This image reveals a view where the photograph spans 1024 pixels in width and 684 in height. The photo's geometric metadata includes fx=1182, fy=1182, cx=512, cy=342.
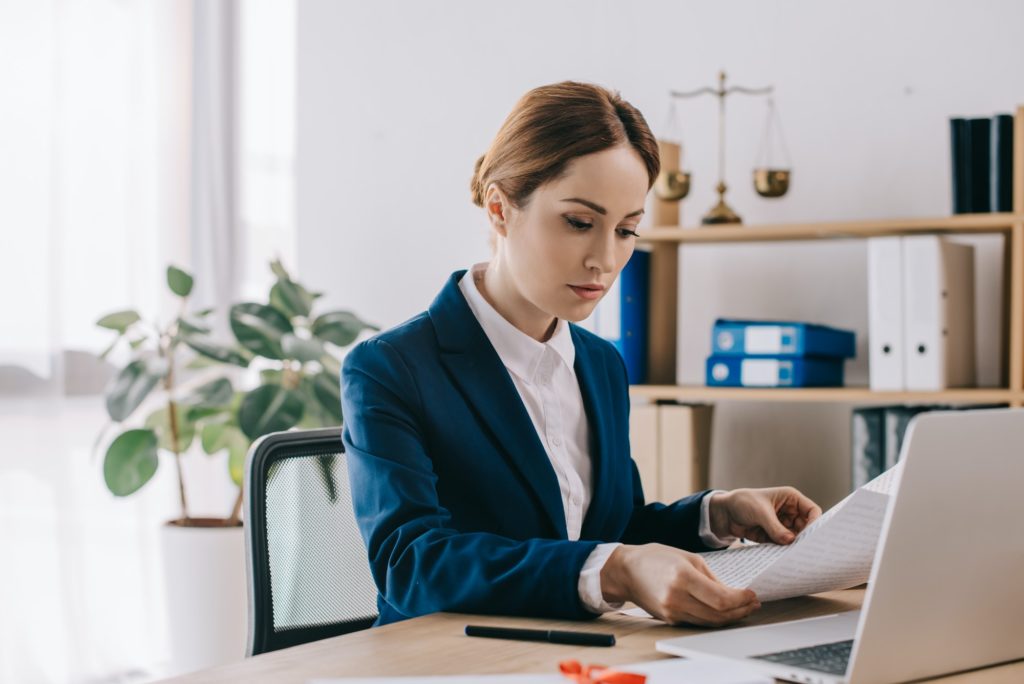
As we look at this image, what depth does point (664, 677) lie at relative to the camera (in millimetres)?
859

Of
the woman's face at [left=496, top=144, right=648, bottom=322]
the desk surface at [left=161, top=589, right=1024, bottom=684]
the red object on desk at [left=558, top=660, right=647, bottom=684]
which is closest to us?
the red object on desk at [left=558, top=660, right=647, bottom=684]

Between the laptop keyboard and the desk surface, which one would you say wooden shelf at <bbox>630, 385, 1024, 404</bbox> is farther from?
the laptop keyboard

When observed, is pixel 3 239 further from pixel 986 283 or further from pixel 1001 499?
pixel 1001 499

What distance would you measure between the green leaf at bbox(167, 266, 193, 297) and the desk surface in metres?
2.01

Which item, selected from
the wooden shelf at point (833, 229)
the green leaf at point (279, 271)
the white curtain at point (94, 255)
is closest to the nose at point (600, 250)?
the wooden shelf at point (833, 229)

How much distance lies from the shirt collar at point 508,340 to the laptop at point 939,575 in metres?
0.52

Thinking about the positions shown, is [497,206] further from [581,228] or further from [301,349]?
[301,349]

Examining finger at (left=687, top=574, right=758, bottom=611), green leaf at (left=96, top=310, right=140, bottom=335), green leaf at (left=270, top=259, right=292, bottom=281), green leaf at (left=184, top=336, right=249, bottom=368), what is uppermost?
green leaf at (left=270, top=259, right=292, bottom=281)

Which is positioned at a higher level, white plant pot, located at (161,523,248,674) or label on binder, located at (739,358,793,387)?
label on binder, located at (739,358,793,387)

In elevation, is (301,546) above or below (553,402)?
below

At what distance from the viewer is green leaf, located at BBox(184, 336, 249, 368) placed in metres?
2.80

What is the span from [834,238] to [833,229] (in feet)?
0.73

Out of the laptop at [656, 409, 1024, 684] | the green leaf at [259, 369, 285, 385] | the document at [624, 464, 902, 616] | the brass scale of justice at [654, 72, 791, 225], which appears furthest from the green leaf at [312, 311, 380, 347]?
the laptop at [656, 409, 1024, 684]

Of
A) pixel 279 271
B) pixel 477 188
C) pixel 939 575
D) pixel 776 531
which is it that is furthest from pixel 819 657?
Answer: pixel 279 271
